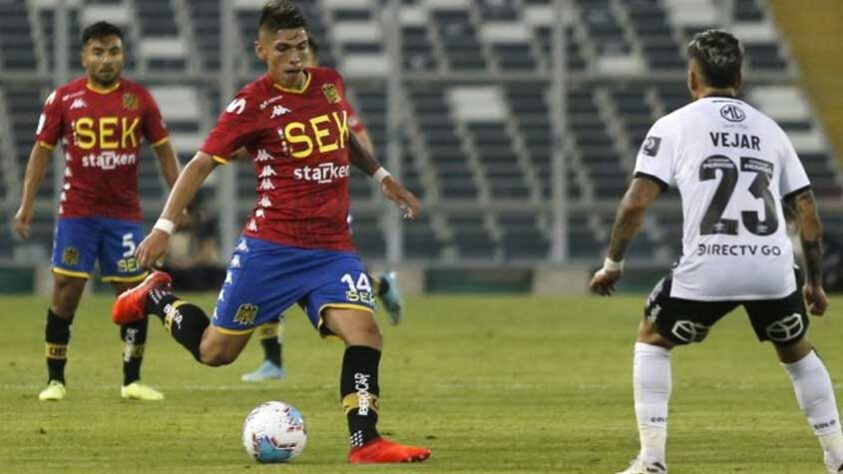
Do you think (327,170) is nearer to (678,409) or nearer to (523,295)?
(678,409)

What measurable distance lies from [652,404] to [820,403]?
698mm

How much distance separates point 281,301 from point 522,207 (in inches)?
823

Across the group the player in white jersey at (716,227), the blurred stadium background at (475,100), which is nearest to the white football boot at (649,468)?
the player in white jersey at (716,227)

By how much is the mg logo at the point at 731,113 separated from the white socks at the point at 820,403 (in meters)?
1.02

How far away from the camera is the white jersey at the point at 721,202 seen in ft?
27.0

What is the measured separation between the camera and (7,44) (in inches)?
1210

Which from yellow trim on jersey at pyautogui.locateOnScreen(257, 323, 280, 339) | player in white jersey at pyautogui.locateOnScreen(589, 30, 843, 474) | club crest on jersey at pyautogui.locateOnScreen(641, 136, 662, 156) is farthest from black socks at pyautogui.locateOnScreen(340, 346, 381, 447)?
yellow trim on jersey at pyautogui.locateOnScreen(257, 323, 280, 339)

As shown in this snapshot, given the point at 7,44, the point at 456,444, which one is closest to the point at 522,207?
the point at 7,44

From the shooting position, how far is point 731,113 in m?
8.30

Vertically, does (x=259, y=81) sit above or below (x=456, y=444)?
above

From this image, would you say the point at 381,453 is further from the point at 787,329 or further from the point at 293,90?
the point at 787,329

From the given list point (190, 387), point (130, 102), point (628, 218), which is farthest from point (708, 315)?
point (190, 387)

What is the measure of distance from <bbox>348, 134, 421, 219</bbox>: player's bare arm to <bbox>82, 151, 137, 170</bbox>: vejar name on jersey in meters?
2.96

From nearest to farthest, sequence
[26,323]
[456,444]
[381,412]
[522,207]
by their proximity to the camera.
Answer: [456,444] → [381,412] → [26,323] → [522,207]
